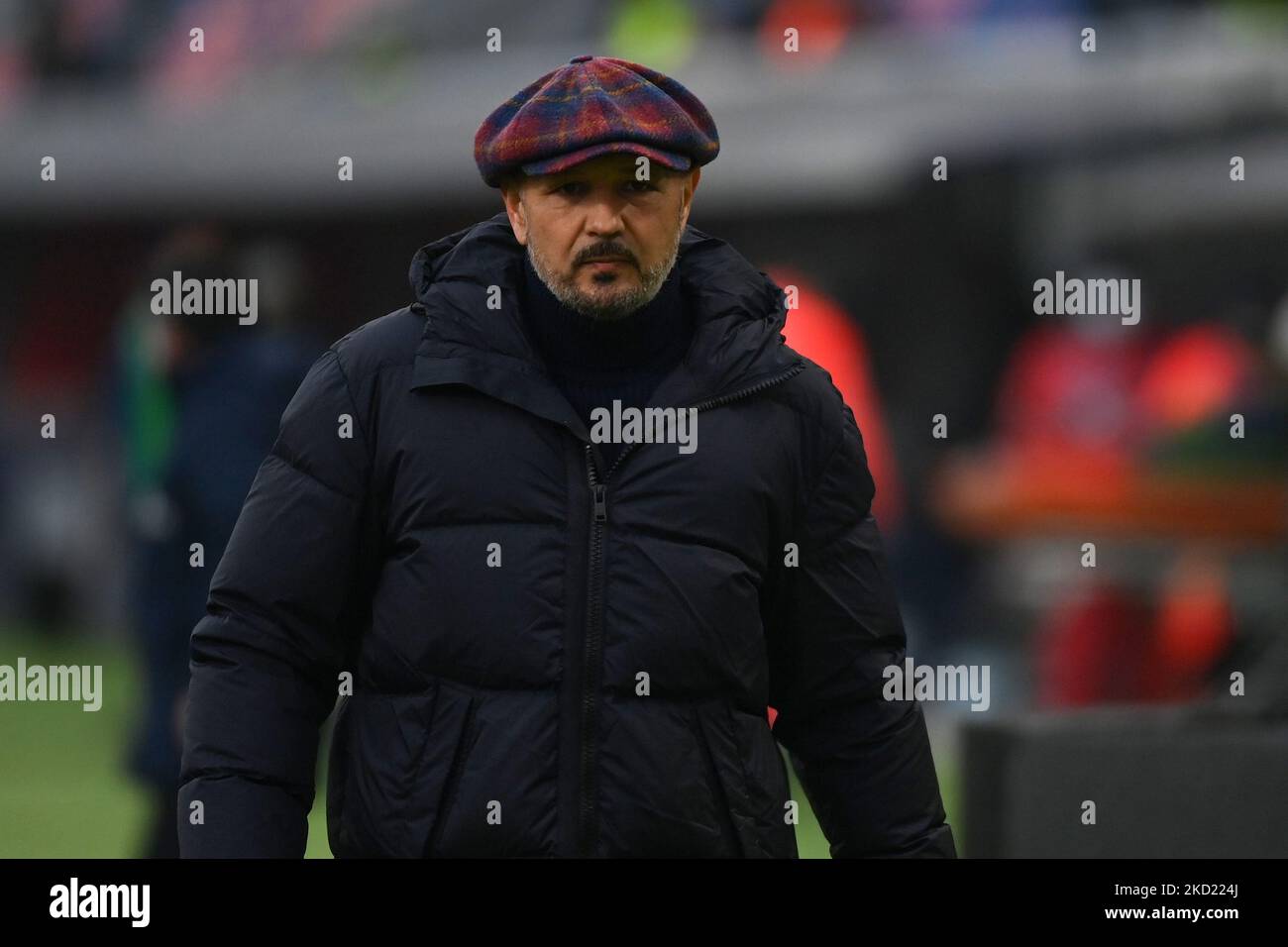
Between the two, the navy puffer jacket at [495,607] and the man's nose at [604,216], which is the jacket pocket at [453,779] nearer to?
the navy puffer jacket at [495,607]

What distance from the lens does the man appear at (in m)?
3.34

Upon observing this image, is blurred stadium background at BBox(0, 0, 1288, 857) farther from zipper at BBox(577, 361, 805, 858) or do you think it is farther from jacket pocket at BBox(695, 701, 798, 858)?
zipper at BBox(577, 361, 805, 858)

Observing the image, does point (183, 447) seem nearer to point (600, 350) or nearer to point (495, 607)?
point (600, 350)

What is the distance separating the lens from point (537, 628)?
334 centimetres

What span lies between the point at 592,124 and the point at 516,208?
0.71ft

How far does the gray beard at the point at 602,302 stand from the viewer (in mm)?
3457

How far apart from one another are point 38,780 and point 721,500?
728 centimetres

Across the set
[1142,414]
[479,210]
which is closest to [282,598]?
[1142,414]

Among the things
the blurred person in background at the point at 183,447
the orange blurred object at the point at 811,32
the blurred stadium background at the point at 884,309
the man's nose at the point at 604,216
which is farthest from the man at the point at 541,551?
the orange blurred object at the point at 811,32

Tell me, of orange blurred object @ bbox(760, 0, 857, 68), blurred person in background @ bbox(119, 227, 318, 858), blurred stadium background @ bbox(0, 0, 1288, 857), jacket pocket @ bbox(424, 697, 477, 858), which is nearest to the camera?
jacket pocket @ bbox(424, 697, 477, 858)

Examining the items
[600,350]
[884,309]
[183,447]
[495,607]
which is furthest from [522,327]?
[884,309]

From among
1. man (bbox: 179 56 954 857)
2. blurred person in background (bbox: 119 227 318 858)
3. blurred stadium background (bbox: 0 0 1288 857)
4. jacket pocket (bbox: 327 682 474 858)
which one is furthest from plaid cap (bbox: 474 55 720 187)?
blurred person in background (bbox: 119 227 318 858)

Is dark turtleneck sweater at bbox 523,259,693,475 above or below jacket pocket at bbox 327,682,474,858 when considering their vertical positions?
above

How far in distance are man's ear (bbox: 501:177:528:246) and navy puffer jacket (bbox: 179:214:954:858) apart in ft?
0.15
